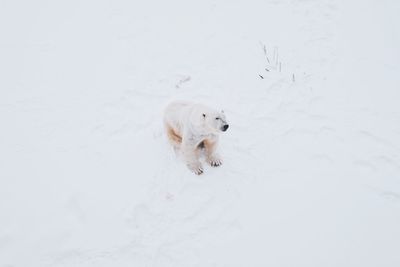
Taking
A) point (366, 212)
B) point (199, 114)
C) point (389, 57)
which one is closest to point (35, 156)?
point (199, 114)

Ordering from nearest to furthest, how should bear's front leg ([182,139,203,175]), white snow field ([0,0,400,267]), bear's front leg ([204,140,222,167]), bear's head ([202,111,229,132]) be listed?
bear's head ([202,111,229,132])
white snow field ([0,0,400,267])
bear's front leg ([182,139,203,175])
bear's front leg ([204,140,222,167])

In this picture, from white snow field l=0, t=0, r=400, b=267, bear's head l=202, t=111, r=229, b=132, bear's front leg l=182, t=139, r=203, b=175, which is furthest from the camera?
bear's front leg l=182, t=139, r=203, b=175

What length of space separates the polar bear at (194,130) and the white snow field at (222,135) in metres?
0.22

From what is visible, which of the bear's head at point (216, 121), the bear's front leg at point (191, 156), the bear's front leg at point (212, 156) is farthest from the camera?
the bear's front leg at point (212, 156)

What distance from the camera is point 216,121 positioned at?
417 centimetres

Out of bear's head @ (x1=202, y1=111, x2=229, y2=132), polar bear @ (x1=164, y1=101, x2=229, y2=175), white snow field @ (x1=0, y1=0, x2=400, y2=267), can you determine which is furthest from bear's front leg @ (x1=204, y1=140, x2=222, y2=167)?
Answer: bear's head @ (x1=202, y1=111, x2=229, y2=132)

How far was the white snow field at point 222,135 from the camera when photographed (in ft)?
14.3

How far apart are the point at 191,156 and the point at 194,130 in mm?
440

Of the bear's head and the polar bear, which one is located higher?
the bear's head

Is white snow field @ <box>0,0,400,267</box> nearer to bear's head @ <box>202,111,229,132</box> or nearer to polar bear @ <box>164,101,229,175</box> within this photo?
polar bear @ <box>164,101,229,175</box>

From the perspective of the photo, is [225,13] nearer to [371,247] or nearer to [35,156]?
[35,156]

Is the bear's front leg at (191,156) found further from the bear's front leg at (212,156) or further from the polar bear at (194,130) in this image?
the bear's front leg at (212,156)

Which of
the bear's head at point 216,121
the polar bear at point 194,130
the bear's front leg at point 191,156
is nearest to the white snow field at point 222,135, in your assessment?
the bear's front leg at point 191,156

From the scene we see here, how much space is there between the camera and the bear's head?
13.6 ft
